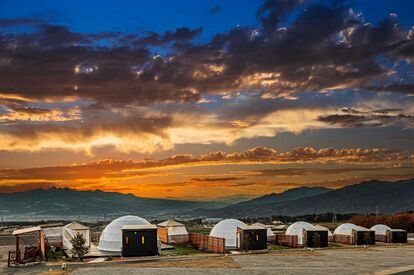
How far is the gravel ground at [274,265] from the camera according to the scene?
43.8 meters

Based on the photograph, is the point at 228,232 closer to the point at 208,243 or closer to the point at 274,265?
the point at 208,243

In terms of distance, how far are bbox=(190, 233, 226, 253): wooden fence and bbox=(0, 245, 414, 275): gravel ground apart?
4.22 metres

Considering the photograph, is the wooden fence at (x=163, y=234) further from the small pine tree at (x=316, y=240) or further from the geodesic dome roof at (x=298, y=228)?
the small pine tree at (x=316, y=240)

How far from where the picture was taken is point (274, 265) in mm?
48188

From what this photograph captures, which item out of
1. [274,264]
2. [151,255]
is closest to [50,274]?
[151,255]

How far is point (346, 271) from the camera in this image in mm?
44938

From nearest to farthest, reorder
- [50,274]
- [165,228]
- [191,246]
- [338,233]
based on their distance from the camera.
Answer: [50,274] → [191,246] → [165,228] → [338,233]

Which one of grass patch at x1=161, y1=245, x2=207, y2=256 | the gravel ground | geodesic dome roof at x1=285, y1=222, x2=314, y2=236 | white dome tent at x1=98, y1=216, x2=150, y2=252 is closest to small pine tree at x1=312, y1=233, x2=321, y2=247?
geodesic dome roof at x1=285, y1=222, x2=314, y2=236

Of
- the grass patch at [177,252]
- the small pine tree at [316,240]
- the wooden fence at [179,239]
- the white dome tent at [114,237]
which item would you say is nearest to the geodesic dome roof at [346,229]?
the small pine tree at [316,240]

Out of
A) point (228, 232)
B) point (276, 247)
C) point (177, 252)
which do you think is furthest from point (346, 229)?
point (177, 252)

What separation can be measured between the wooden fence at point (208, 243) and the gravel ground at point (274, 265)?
4.22 meters

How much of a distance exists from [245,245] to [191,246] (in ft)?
33.9

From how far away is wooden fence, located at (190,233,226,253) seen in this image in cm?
6087

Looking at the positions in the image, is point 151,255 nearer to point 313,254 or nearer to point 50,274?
point 50,274
